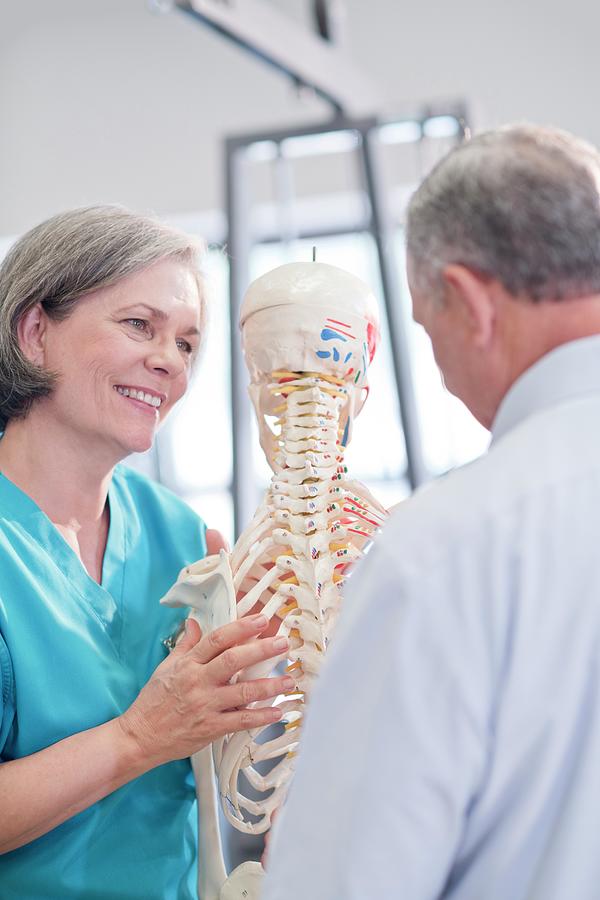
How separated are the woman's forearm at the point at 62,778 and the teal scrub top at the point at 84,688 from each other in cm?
5

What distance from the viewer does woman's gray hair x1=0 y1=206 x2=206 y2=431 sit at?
1339mm

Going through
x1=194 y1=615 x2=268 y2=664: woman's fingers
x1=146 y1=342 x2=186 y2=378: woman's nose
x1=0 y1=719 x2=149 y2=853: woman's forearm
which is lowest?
x1=0 y1=719 x2=149 y2=853: woman's forearm

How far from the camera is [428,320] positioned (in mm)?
849

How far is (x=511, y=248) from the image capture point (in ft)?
2.50

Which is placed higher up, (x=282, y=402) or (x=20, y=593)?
(x=282, y=402)

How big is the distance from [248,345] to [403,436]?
4.44 ft

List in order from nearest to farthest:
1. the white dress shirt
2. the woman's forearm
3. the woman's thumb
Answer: the white dress shirt
the woman's forearm
the woman's thumb

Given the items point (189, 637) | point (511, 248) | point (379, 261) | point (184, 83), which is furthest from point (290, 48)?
point (511, 248)

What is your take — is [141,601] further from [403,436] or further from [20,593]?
[403,436]

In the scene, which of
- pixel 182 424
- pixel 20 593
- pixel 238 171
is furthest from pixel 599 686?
pixel 182 424

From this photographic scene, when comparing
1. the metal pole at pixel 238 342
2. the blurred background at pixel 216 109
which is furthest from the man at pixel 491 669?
the blurred background at pixel 216 109

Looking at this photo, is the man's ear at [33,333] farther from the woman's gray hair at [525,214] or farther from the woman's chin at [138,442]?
the woman's gray hair at [525,214]

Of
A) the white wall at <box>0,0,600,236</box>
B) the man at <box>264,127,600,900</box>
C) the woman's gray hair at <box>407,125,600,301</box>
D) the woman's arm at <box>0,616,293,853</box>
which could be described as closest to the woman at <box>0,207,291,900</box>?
the woman's arm at <box>0,616,293,853</box>

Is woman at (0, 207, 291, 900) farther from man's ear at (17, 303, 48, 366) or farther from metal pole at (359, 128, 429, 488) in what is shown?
metal pole at (359, 128, 429, 488)
